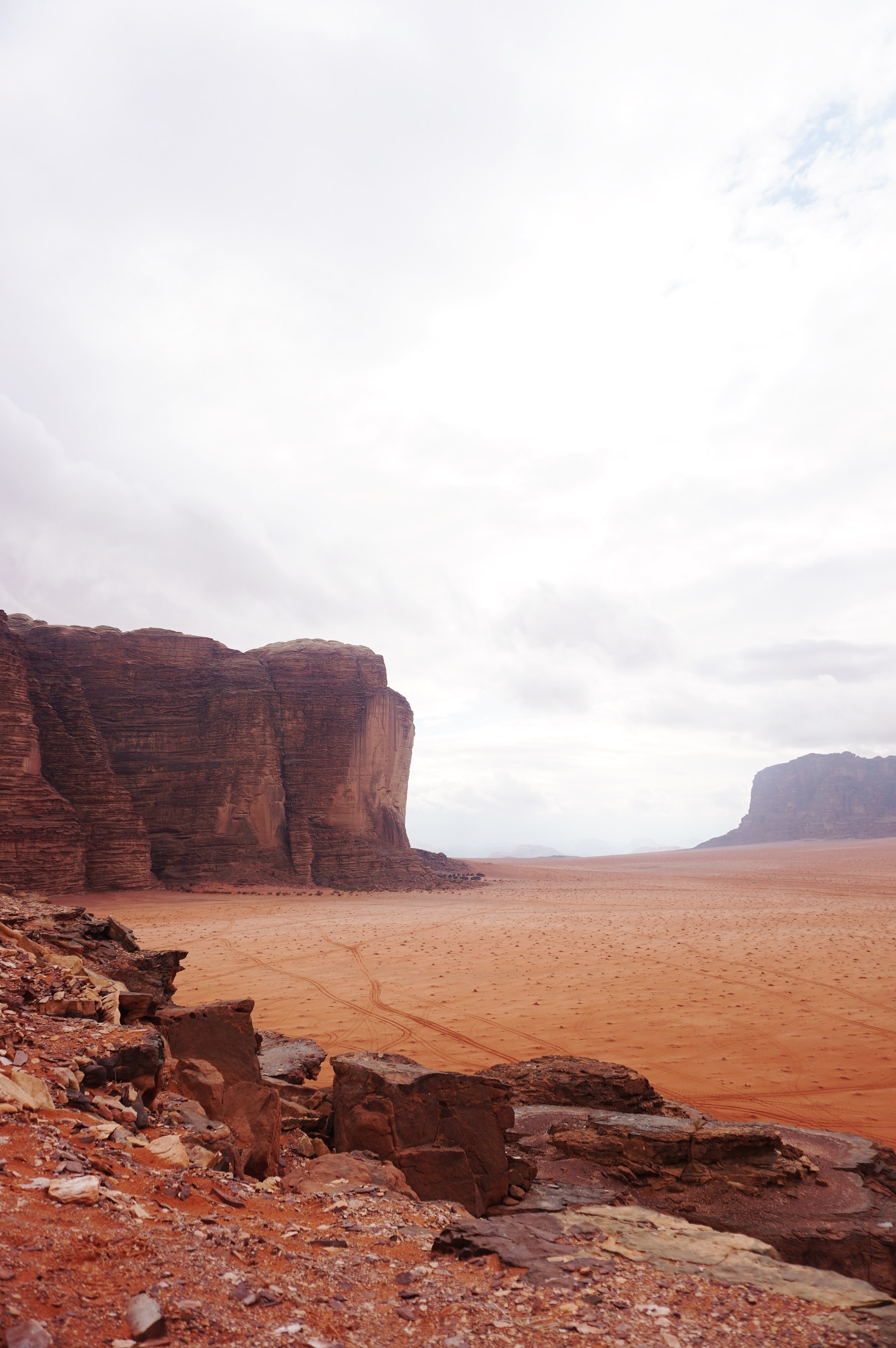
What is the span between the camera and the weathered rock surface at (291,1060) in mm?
7758

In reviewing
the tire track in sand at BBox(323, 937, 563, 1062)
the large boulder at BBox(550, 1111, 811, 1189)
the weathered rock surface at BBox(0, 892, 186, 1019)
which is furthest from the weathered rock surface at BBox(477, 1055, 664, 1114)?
the weathered rock surface at BBox(0, 892, 186, 1019)

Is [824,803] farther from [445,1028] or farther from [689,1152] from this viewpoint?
[689,1152]

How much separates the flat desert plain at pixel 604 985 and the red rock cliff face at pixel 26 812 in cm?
255

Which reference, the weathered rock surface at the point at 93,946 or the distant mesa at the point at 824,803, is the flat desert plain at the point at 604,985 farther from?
the distant mesa at the point at 824,803

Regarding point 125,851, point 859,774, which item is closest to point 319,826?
point 125,851

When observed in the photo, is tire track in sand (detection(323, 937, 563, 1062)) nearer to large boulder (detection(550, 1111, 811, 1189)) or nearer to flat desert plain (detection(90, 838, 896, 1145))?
flat desert plain (detection(90, 838, 896, 1145))

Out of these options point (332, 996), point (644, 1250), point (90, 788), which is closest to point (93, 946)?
point (332, 996)

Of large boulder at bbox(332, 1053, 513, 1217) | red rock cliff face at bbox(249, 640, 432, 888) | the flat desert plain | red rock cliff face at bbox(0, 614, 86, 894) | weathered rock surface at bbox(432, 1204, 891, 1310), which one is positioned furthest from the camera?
red rock cliff face at bbox(249, 640, 432, 888)

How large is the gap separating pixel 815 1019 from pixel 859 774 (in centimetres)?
15478

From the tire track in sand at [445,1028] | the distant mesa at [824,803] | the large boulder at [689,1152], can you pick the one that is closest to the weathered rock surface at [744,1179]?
the large boulder at [689,1152]

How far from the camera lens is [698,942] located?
64.7ft

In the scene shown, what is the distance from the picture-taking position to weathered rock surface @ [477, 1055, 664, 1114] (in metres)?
7.05

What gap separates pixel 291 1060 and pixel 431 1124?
3263mm

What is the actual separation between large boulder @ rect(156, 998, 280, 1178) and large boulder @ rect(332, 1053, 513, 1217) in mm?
634
